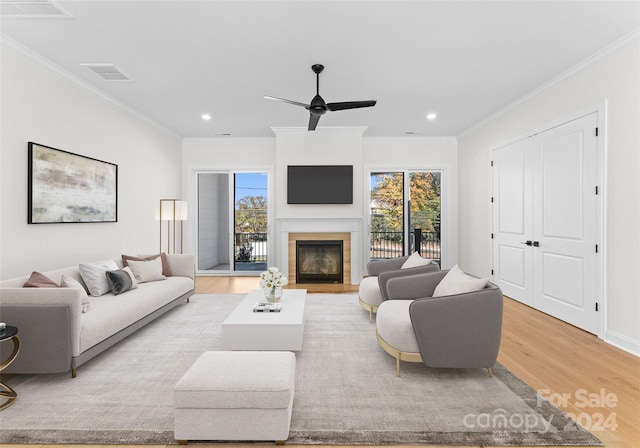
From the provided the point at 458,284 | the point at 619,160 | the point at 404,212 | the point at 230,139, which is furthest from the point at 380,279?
the point at 230,139

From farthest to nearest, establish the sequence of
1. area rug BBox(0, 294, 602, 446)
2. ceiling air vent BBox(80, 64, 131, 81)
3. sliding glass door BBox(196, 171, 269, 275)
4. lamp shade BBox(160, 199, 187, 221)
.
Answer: sliding glass door BBox(196, 171, 269, 275), lamp shade BBox(160, 199, 187, 221), ceiling air vent BBox(80, 64, 131, 81), area rug BBox(0, 294, 602, 446)

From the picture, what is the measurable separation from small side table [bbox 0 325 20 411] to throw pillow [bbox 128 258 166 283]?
184 centimetres

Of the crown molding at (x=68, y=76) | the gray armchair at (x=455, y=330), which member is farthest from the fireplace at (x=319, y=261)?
the gray armchair at (x=455, y=330)

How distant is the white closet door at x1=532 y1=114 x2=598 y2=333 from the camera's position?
3434 mm

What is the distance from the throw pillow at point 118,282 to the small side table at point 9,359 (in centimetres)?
126

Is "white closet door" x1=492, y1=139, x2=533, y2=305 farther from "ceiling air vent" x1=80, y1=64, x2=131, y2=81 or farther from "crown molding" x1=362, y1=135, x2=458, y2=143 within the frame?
"ceiling air vent" x1=80, y1=64, x2=131, y2=81

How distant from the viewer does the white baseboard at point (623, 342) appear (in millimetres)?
2926

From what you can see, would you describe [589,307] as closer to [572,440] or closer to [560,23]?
[572,440]

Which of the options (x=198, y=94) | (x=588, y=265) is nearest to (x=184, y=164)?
(x=198, y=94)

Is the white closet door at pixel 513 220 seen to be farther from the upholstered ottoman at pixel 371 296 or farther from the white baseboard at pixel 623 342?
the upholstered ottoman at pixel 371 296

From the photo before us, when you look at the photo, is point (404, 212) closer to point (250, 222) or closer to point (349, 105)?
point (250, 222)

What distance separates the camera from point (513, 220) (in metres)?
4.78

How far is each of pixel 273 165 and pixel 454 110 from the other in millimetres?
3533

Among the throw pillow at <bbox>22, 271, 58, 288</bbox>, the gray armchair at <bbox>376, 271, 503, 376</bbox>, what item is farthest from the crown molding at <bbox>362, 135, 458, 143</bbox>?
the throw pillow at <bbox>22, 271, 58, 288</bbox>
